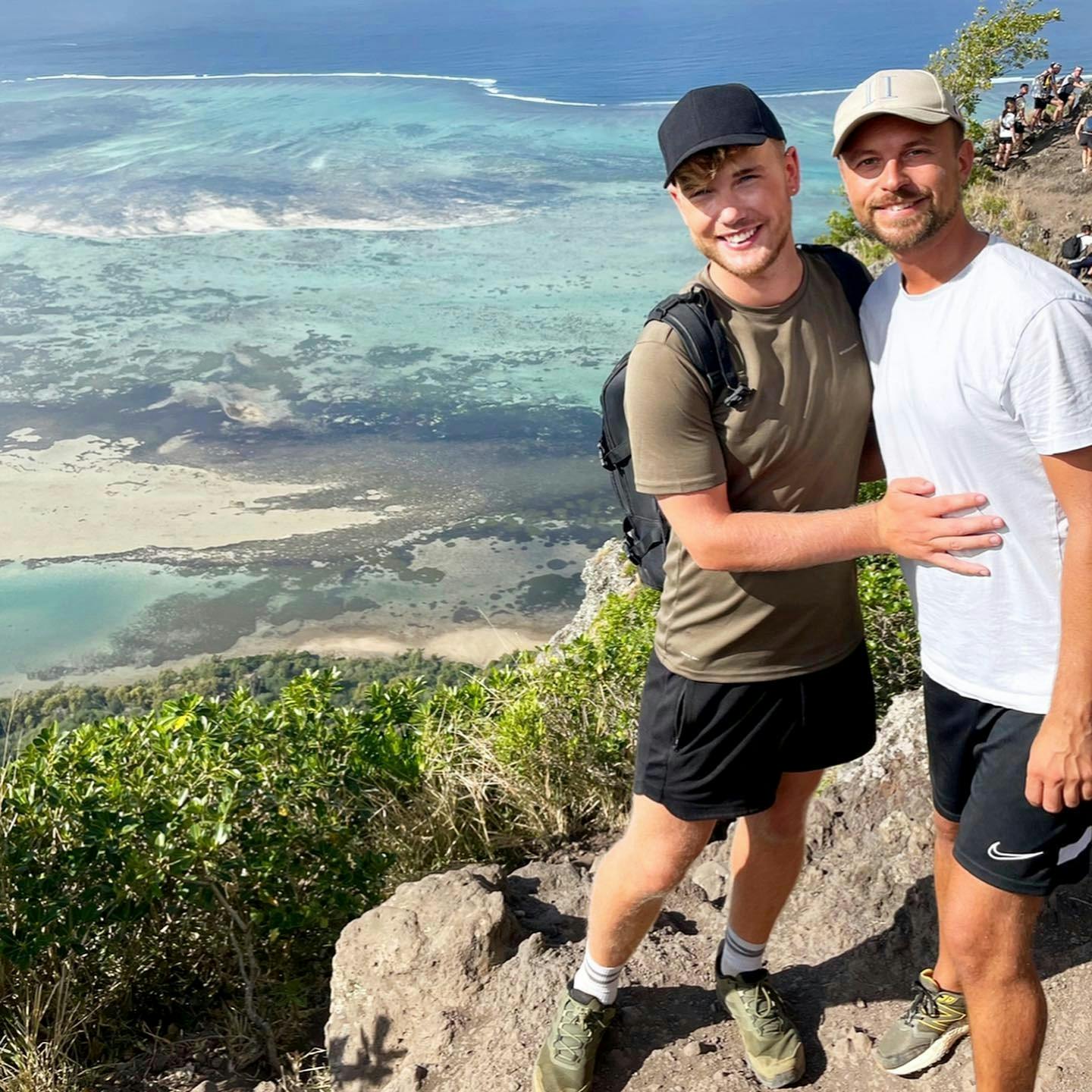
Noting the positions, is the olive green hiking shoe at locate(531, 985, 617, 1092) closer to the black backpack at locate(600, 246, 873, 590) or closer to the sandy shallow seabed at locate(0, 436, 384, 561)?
the black backpack at locate(600, 246, 873, 590)

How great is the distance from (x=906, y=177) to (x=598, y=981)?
190cm

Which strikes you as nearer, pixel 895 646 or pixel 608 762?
pixel 608 762

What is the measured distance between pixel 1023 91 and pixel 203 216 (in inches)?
888

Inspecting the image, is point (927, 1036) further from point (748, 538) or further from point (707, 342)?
point (707, 342)

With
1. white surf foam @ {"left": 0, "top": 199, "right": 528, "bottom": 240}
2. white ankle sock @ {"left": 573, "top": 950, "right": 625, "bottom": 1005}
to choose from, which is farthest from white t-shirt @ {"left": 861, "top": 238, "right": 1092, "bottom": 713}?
white surf foam @ {"left": 0, "top": 199, "right": 528, "bottom": 240}

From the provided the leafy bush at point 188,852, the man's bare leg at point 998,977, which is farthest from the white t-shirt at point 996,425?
the leafy bush at point 188,852

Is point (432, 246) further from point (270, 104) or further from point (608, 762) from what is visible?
point (608, 762)

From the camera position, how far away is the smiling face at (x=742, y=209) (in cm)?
230

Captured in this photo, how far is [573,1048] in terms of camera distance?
2816mm

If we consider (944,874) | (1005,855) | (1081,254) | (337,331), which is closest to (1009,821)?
(1005,855)

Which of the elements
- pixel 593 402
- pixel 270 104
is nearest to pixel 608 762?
pixel 593 402

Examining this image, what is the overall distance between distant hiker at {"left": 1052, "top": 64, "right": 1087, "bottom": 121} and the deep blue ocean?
7.48 meters

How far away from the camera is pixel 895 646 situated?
490 cm

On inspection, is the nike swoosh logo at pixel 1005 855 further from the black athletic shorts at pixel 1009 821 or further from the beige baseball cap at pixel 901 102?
the beige baseball cap at pixel 901 102
